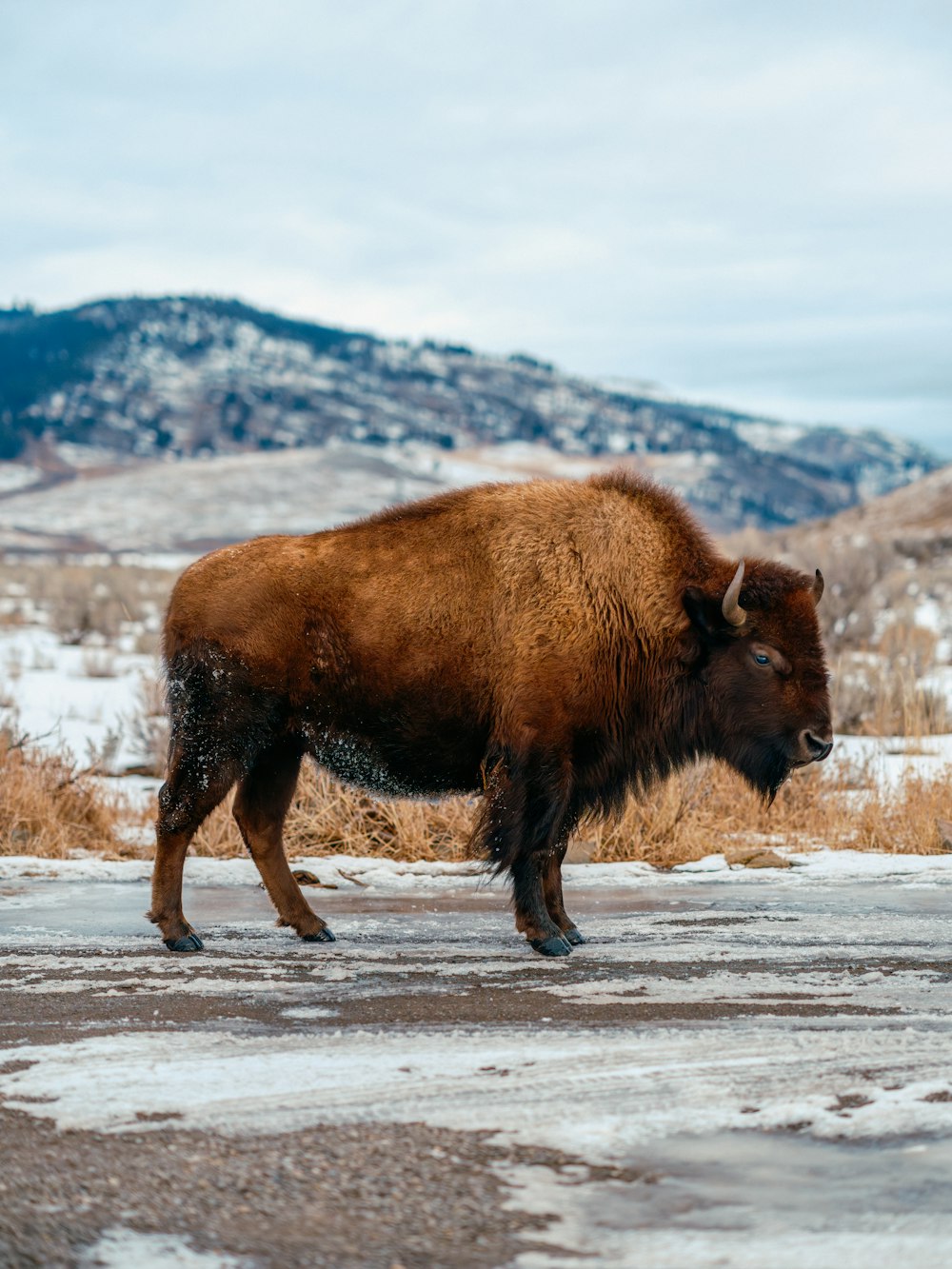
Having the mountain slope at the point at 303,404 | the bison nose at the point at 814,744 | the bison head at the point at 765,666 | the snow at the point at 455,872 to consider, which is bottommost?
the snow at the point at 455,872

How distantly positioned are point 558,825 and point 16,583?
121ft

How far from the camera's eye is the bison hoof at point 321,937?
648 cm

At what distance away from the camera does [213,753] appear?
648cm

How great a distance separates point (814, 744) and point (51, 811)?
15.7ft

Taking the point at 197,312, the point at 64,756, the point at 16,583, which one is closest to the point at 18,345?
the point at 197,312

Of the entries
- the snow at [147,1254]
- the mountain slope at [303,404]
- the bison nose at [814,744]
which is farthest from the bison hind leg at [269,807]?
the mountain slope at [303,404]

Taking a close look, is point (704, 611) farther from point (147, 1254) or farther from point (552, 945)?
point (147, 1254)

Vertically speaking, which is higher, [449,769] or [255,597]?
[255,597]

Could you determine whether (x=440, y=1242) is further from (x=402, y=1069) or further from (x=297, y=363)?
(x=297, y=363)

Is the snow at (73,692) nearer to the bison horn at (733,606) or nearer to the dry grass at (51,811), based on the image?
the dry grass at (51,811)

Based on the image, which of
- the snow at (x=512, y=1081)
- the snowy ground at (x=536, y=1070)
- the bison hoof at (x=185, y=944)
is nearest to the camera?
the snowy ground at (x=536, y=1070)

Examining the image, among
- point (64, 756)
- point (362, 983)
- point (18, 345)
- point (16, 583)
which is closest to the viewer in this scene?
point (362, 983)

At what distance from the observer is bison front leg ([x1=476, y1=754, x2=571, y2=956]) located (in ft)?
20.2

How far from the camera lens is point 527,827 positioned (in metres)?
6.18
